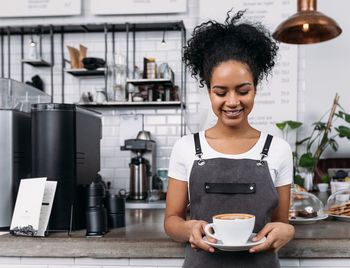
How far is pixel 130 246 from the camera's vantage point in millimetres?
1219

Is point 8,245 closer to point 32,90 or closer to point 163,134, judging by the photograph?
point 32,90

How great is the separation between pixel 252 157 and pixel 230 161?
2.6 inches

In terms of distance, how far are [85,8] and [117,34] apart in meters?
0.42

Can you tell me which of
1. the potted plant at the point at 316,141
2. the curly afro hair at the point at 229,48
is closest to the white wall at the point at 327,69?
the potted plant at the point at 316,141

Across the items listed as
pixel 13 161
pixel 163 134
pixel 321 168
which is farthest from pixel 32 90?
pixel 321 168

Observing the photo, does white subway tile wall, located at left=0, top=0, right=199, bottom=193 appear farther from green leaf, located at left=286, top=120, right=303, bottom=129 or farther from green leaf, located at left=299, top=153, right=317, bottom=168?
green leaf, located at left=299, top=153, right=317, bottom=168

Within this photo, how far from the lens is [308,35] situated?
2.57m

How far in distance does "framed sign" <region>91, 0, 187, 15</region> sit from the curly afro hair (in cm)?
260

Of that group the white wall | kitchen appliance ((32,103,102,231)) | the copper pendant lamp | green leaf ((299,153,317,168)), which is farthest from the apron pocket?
the white wall

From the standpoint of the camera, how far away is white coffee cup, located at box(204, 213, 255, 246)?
0.86 metres

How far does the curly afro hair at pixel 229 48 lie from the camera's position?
3.42 feet

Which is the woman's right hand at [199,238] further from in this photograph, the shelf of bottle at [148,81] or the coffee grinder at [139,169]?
the shelf of bottle at [148,81]

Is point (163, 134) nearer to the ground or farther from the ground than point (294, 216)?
farther from the ground

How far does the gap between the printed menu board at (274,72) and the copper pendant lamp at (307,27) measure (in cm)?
105
